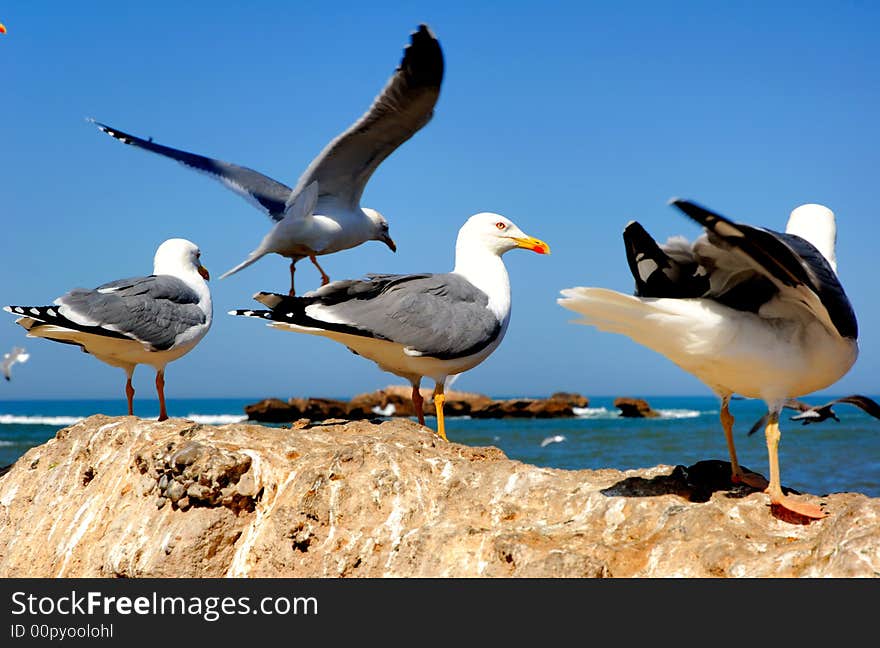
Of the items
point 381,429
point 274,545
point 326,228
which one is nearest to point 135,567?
point 274,545

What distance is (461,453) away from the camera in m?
5.80

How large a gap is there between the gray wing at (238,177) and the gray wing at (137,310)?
5.39ft

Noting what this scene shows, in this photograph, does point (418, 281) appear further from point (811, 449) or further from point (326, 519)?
point (811, 449)

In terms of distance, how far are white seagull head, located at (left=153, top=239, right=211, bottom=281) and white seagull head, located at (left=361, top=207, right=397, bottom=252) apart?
1.86 metres

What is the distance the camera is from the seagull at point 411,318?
670 centimetres

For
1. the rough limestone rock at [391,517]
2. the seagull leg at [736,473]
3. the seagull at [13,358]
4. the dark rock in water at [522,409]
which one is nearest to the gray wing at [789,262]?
the seagull leg at [736,473]

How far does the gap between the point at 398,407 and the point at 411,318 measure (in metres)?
33.0

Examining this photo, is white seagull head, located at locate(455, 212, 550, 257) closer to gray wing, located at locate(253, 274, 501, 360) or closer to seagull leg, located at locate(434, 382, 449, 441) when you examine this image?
gray wing, located at locate(253, 274, 501, 360)

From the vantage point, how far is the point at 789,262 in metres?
4.23

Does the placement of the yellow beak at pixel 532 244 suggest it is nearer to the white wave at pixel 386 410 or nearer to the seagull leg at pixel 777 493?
the seagull leg at pixel 777 493

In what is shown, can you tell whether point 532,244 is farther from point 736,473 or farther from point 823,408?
point 736,473

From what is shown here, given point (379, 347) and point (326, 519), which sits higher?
point (379, 347)

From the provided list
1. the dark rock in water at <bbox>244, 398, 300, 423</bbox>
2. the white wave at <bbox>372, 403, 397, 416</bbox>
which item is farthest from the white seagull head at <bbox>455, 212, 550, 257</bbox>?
the white wave at <bbox>372, 403, 397, 416</bbox>

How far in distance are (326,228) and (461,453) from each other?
4030 millimetres
